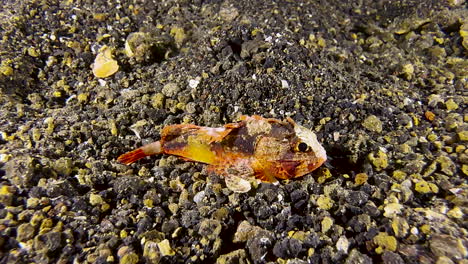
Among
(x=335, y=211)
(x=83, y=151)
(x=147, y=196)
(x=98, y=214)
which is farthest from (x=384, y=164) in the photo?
(x=83, y=151)

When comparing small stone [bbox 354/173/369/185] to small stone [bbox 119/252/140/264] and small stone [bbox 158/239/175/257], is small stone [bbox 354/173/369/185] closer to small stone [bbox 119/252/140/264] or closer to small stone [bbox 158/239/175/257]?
small stone [bbox 158/239/175/257]

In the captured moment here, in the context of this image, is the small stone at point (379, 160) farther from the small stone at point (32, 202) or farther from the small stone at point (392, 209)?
the small stone at point (32, 202)

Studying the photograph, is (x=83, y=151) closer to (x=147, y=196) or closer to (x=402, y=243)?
(x=147, y=196)

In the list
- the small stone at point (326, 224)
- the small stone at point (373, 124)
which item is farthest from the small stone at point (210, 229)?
the small stone at point (373, 124)

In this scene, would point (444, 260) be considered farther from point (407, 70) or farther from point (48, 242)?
point (407, 70)

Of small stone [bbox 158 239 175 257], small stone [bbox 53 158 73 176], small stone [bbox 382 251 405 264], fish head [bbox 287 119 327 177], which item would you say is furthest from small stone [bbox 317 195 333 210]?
small stone [bbox 53 158 73 176]
